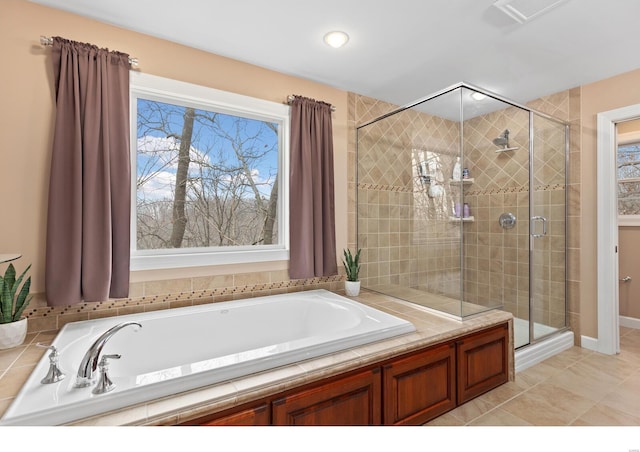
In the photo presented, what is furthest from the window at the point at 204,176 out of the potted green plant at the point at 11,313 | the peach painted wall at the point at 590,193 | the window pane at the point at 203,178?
the peach painted wall at the point at 590,193

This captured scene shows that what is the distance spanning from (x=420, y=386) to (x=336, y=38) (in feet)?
7.40

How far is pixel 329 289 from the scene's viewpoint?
9.41 feet

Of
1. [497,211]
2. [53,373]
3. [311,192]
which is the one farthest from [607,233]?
[53,373]

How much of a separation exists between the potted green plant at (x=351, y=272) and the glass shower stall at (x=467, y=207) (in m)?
0.17

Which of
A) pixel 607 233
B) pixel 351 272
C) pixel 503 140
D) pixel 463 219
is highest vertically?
pixel 503 140

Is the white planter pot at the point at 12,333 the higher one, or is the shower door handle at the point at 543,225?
the shower door handle at the point at 543,225

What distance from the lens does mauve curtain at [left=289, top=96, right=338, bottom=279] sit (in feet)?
8.61

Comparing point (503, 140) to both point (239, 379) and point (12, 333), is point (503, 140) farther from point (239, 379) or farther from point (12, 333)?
point (12, 333)

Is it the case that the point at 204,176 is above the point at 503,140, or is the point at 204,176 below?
below

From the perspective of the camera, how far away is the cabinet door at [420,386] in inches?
65.4

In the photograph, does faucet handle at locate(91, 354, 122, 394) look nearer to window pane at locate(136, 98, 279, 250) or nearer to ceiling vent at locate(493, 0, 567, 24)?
window pane at locate(136, 98, 279, 250)

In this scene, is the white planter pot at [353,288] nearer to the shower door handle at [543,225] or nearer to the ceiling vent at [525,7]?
the shower door handle at [543,225]

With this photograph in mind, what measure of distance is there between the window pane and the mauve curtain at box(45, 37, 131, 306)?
0.23m

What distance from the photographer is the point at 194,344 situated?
206 cm
